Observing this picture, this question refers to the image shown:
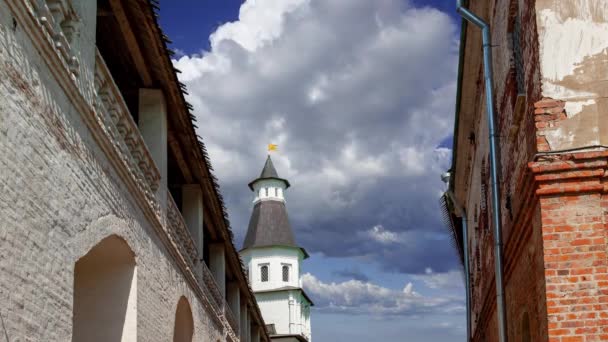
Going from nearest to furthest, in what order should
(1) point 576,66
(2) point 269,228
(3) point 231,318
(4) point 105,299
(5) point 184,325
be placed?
(1) point 576,66
(4) point 105,299
(5) point 184,325
(3) point 231,318
(2) point 269,228

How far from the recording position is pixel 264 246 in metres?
71.6

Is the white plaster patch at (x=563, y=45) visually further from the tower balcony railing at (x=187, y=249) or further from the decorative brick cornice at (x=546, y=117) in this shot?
the tower balcony railing at (x=187, y=249)

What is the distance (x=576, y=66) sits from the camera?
342 inches

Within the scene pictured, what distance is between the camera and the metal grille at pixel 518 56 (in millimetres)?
10200

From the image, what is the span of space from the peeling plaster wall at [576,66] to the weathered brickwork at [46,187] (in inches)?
172

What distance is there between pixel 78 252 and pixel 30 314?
1.34m

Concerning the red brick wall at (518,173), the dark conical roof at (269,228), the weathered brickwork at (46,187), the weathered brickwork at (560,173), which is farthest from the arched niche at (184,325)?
the dark conical roof at (269,228)

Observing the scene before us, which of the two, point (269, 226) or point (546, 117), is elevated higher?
point (269, 226)

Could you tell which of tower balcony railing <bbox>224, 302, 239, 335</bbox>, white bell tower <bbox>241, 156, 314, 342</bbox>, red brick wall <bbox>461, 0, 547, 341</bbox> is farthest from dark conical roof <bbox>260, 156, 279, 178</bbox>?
red brick wall <bbox>461, 0, 547, 341</bbox>

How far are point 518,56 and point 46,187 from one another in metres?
5.86

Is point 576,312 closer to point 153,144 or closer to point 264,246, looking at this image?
point 153,144

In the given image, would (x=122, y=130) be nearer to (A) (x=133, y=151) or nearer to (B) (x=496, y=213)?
(A) (x=133, y=151)

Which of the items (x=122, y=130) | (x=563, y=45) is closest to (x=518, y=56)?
(x=563, y=45)

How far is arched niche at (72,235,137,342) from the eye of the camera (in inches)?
404
